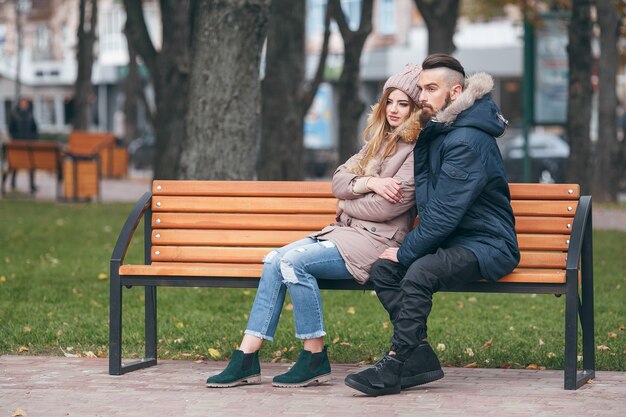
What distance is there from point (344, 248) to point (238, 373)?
76 centimetres

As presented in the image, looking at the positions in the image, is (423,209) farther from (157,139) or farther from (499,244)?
(157,139)

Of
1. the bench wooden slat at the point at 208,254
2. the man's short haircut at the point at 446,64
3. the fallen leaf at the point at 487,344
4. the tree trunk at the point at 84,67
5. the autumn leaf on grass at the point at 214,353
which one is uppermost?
the tree trunk at the point at 84,67

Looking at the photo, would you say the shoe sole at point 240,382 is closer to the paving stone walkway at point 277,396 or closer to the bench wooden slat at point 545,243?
the paving stone walkway at point 277,396

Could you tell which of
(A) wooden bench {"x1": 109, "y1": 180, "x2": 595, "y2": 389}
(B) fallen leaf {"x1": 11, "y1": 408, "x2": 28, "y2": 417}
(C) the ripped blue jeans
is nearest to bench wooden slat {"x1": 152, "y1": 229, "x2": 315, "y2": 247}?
(A) wooden bench {"x1": 109, "y1": 180, "x2": 595, "y2": 389}

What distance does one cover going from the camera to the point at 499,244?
20.7 feet

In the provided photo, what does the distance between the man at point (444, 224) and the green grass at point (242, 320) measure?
1.10 metres

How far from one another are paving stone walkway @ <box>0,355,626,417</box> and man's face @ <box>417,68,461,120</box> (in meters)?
1.31

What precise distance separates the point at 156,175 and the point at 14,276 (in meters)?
9.08

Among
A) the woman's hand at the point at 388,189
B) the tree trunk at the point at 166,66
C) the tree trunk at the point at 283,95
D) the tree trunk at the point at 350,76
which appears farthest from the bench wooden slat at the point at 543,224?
the tree trunk at the point at 350,76

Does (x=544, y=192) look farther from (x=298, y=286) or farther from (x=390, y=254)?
(x=298, y=286)

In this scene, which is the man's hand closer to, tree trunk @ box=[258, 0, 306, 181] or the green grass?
the green grass

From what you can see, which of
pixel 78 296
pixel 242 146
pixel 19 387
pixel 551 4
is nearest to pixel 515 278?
pixel 19 387

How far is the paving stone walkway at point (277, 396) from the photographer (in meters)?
5.85

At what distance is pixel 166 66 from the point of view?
20000 mm
